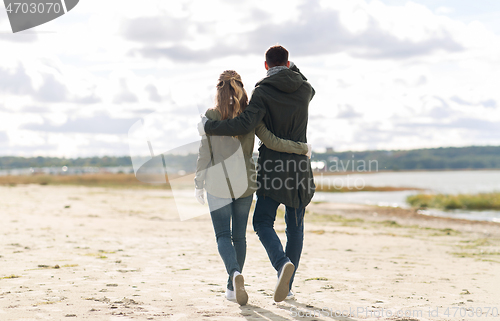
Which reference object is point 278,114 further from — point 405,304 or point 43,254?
point 43,254

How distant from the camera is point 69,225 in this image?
8703 millimetres

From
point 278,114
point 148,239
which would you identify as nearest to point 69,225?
point 148,239

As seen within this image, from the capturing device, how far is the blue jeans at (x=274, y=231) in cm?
336

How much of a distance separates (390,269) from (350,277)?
932 millimetres

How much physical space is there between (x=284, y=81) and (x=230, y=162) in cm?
76

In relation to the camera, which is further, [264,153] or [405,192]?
[405,192]

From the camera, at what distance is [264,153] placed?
11.2 ft

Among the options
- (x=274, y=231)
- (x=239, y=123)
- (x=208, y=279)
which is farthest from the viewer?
(x=208, y=279)

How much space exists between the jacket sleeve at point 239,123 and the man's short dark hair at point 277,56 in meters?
0.42

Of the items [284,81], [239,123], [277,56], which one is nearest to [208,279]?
[239,123]

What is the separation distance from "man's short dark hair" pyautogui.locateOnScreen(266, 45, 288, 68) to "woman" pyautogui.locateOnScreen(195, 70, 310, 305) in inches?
12.5

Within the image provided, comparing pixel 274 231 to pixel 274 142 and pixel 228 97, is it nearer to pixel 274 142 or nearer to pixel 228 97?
pixel 274 142
